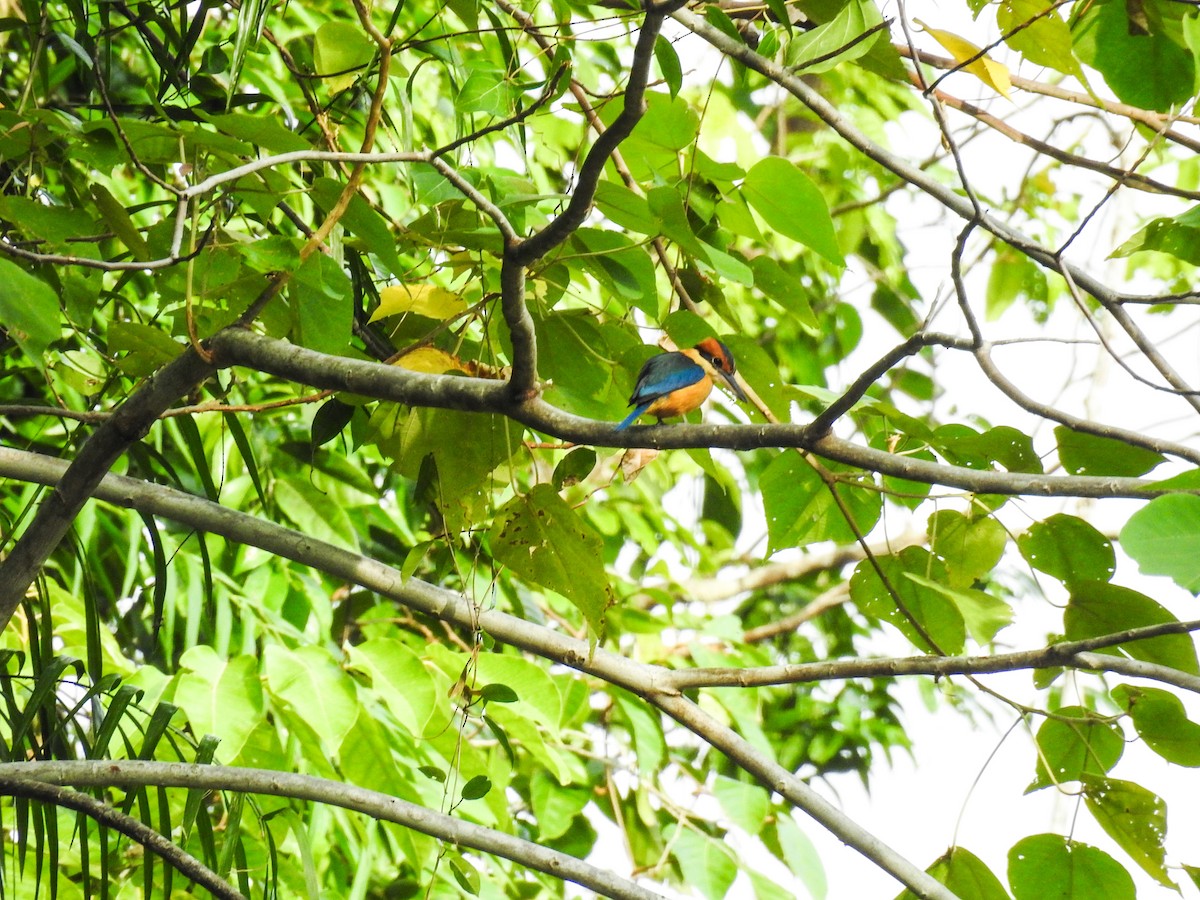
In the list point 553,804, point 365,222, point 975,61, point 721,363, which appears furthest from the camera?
point 553,804

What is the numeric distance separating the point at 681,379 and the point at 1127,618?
942mm

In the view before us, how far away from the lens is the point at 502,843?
146 cm

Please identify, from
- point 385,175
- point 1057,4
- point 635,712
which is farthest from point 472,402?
point 385,175

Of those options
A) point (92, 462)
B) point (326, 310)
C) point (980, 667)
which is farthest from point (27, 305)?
point (980, 667)

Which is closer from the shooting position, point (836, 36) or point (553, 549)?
point (836, 36)

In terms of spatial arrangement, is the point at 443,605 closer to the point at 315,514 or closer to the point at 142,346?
the point at 142,346

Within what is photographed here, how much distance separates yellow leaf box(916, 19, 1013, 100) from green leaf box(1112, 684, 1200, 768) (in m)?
1.01

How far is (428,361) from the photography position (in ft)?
5.60

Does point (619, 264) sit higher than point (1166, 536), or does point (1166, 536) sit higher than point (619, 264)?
point (619, 264)

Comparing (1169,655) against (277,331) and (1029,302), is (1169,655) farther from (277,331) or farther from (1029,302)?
(1029,302)

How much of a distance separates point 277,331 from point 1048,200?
5883 millimetres

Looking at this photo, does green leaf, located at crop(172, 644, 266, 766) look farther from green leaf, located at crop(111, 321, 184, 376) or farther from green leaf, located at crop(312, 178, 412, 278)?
green leaf, located at crop(312, 178, 412, 278)

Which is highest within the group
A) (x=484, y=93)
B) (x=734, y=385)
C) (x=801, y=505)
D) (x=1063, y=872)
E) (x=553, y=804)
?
(x=734, y=385)

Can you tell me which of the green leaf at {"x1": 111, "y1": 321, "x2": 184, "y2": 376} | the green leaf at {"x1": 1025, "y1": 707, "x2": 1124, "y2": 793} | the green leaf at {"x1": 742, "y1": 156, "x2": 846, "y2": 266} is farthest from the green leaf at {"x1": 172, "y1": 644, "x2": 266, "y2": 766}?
the green leaf at {"x1": 1025, "y1": 707, "x2": 1124, "y2": 793}
